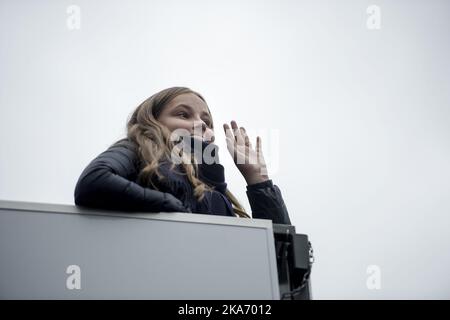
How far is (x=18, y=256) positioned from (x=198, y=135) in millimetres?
743

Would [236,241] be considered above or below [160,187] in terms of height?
below

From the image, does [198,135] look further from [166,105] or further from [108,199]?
[108,199]

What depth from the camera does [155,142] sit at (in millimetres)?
1373

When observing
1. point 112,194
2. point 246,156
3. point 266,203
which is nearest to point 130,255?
point 112,194

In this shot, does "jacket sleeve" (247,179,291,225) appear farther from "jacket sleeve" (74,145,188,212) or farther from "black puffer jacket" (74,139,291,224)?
"jacket sleeve" (74,145,188,212)

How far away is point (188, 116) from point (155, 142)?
0.88ft

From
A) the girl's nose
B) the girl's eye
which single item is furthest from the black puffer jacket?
the girl's eye

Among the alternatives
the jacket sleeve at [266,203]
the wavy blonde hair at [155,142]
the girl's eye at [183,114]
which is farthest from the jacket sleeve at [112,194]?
the girl's eye at [183,114]

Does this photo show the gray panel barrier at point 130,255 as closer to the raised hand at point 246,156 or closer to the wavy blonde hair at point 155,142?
the wavy blonde hair at point 155,142

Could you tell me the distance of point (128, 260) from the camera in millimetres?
973

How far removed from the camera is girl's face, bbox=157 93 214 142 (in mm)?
1511

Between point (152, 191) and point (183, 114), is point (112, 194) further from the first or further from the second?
point (183, 114)
